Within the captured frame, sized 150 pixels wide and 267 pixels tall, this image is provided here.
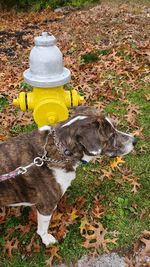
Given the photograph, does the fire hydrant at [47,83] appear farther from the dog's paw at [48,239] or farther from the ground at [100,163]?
the dog's paw at [48,239]

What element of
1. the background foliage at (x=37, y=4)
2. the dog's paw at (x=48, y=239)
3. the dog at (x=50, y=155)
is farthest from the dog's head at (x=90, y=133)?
the background foliage at (x=37, y=4)

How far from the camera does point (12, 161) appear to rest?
11.9ft

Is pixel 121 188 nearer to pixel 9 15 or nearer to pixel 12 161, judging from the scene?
pixel 12 161

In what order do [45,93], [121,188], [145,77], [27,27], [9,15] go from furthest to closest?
[9,15], [27,27], [145,77], [121,188], [45,93]

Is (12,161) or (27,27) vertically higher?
(12,161)

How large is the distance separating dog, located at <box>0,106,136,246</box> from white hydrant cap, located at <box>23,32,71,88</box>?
57cm

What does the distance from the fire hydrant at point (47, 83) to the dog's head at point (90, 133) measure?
1.97 feet

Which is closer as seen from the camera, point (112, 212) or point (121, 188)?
point (112, 212)

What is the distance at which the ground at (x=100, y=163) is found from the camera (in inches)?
161

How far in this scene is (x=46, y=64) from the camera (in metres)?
4.15

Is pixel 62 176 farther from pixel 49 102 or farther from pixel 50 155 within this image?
pixel 49 102

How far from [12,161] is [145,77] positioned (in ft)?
14.1

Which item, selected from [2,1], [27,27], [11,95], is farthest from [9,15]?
[11,95]

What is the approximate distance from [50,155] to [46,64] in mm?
1143
